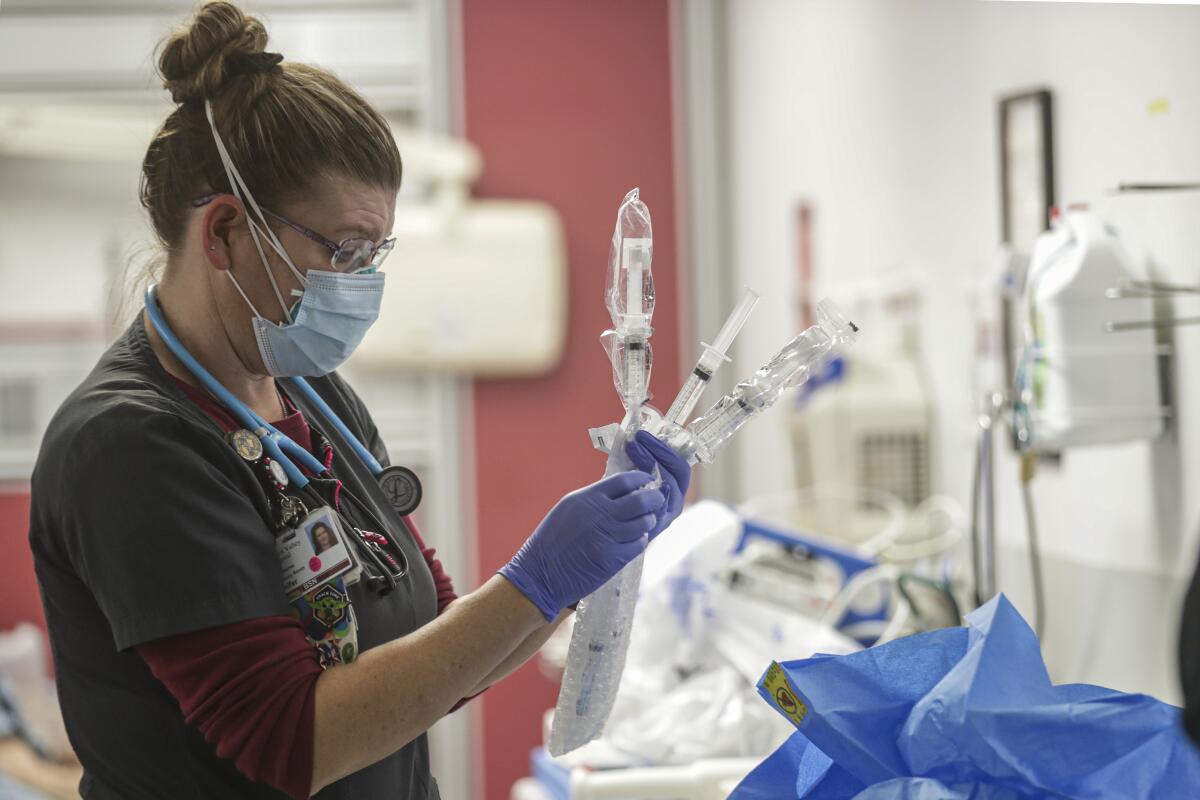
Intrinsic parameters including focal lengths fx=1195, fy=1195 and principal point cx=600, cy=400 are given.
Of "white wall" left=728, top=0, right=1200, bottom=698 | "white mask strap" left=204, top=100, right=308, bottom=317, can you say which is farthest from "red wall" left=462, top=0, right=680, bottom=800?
"white mask strap" left=204, top=100, right=308, bottom=317

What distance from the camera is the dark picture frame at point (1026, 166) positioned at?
2115mm

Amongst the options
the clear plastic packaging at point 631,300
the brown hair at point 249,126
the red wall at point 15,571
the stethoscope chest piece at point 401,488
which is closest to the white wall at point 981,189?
the clear plastic packaging at point 631,300

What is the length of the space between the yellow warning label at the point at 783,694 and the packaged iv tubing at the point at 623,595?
0.19 m

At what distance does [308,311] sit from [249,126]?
19 cm

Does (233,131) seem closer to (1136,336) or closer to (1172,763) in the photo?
(1172,763)

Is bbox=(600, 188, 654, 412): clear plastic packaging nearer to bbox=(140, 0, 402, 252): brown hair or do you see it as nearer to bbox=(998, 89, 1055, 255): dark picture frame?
bbox=(140, 0, 402, 252): brown hair

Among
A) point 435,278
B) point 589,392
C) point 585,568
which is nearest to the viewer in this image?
point 585,568

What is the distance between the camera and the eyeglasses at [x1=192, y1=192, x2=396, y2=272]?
1210 mm

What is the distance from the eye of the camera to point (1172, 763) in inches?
41.5

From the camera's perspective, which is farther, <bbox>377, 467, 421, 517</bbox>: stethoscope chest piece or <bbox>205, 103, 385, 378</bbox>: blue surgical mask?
<bbox>377, 467, 421, 517</bbox>: stethoscope chest piece

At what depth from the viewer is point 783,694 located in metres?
1.15

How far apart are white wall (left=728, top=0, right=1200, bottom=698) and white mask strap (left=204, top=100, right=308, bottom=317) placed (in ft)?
4.26

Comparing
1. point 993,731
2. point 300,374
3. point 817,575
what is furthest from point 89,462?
point 817,575

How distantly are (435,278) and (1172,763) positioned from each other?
2859mm
